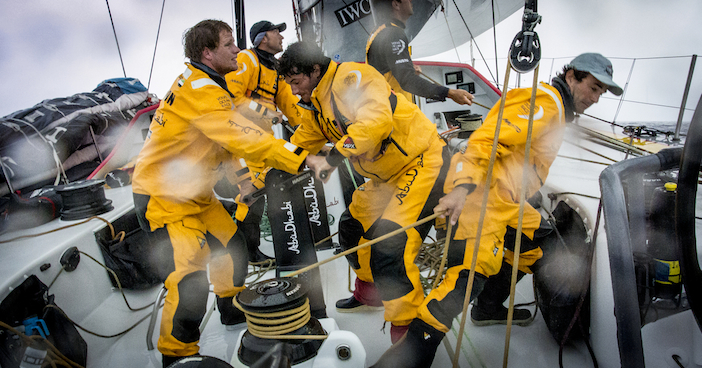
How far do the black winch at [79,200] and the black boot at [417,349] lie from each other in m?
1.96

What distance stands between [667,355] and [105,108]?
209 inches

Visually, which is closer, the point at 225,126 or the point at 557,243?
the point at 225,126

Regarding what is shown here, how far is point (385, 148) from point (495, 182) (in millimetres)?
491

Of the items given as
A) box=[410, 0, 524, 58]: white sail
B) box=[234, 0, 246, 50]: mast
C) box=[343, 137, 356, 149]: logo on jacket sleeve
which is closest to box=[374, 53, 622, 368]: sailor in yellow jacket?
box=[343, 137, 356, 149]: logo on jacket sleeve

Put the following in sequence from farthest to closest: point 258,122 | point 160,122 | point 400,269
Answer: point 258,122 < point 160,122 < point 400,269

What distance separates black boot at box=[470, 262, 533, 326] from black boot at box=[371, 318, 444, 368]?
1.84 feet

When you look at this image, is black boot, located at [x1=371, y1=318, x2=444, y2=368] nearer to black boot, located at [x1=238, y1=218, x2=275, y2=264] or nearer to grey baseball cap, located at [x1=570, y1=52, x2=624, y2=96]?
grey baseball cap, located at [x1=570, y1=52, x2=624, y2=96]

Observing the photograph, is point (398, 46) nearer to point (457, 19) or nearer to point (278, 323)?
point (278, 323)

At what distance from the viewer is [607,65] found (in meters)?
1.41

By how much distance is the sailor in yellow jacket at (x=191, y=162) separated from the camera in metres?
1.58

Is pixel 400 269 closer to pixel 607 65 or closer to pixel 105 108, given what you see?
pixel 607 65

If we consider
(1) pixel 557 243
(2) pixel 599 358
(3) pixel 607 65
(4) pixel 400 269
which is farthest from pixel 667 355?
(3) pixel 607 65

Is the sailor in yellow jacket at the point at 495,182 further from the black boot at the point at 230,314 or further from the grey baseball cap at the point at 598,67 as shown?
the black boot at the point at 230,314

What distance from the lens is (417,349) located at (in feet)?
4.63
